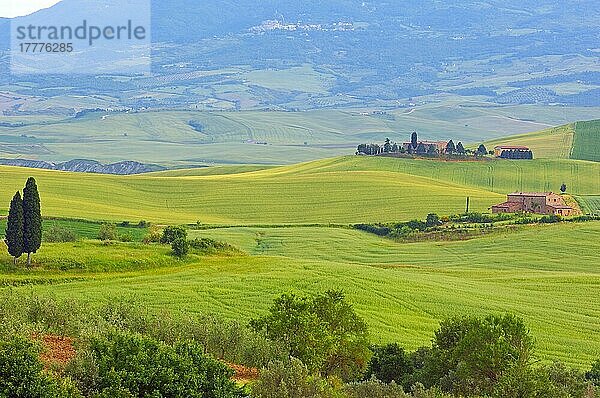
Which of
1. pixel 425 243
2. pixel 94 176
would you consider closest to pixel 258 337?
pixel 425 243

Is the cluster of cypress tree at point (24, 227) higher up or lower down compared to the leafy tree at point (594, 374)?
higher up

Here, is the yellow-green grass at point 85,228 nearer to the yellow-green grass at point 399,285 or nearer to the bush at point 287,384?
the yellow-green grass at point 399,285

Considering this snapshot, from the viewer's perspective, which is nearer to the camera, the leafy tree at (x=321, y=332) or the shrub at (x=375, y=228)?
the leafy tree at (x=321, y=332)

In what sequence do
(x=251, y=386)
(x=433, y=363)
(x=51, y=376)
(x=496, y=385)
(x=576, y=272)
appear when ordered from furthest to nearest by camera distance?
(x=576, y=272), (x=433, y=363), (x=496, y=385), (x=251, y=386), (x=51, y=376)

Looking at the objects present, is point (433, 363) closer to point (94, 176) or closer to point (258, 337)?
point (258, 337)

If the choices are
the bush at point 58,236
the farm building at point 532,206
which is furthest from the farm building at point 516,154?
the bush at point 58,236

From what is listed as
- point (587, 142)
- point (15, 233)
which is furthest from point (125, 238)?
point (587, 142)

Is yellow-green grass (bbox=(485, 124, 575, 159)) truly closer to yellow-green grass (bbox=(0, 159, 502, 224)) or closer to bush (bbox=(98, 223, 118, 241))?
yellow-green grass (bbox=(0, 159, 502, 224))
